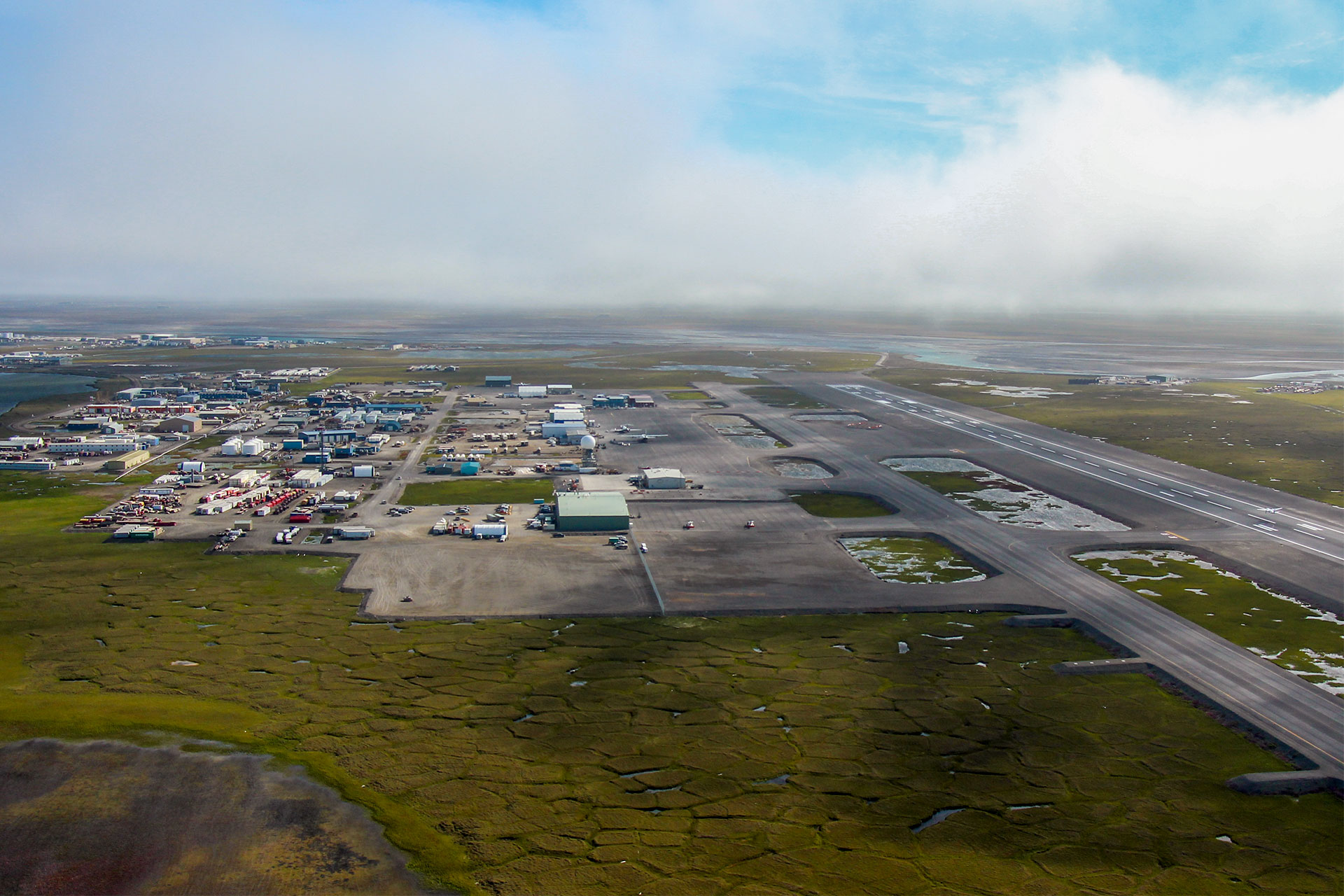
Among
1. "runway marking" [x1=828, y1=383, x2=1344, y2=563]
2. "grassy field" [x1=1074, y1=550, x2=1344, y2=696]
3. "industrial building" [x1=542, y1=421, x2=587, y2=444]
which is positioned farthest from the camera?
"industrial building" [x1=542, y1=421, x2=587, y2=444]

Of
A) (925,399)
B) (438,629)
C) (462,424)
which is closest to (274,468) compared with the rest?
(462,424)

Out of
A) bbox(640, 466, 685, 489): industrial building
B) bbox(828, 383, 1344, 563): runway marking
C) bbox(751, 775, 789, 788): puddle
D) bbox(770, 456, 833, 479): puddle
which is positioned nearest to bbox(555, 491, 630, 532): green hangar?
bbox(640, 466, 685, 489): industrial building

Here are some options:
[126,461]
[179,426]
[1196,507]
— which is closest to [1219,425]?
→ [1196,507]

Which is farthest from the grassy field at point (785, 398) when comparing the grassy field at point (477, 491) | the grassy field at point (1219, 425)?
the grassy field at point (477, 491)

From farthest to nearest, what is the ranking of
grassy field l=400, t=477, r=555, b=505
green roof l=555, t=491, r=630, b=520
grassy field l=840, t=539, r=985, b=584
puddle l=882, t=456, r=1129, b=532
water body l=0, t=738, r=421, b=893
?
grassy field l=400, t=477, r=555, b=505 < puddle l=882, t=456, r=1129, b=532 < green roof l=555, t=491, r=630, b=520 < grassy field l=840, t=539, r=985, b=584 < water body l=0, t=738, r=421, b=893

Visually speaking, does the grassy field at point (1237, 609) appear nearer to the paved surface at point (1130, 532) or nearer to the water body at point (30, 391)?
the paved surface at point (1130, 532)

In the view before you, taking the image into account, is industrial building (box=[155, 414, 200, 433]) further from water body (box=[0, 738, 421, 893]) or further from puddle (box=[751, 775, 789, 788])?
puddle (box=[751, 775, 789, 788])

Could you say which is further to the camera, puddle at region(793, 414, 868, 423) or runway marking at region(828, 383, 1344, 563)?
puddle at region(793, 414, 868, 423)
